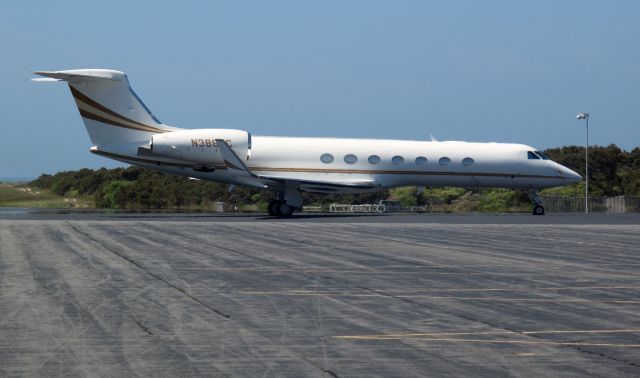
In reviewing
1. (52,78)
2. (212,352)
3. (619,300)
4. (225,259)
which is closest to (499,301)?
(619,300)

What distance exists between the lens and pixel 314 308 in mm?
12242

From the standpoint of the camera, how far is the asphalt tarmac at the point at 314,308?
28.3ft

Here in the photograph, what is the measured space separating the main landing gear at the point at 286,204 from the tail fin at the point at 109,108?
6027 millimetres

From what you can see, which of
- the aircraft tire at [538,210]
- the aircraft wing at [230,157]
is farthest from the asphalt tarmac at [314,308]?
the aircraft tire at [538,210]

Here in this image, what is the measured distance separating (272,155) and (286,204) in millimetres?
2160

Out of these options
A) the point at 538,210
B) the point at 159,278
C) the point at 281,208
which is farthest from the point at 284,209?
→ the point at 159,278

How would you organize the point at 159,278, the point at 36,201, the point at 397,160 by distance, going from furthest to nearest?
the point at 36,201 < the point at 397,160 < the point at 159,278

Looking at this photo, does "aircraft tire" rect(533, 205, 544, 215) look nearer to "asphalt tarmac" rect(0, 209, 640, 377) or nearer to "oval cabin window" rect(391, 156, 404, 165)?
"oval cabin window" rect(391, 156, 404, 165)

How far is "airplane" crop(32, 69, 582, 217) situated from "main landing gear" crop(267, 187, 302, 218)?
0.14 feet

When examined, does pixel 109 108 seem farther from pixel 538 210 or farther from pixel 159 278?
pixel 159 278

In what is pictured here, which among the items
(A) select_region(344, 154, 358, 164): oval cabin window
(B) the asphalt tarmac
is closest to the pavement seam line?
(B) the asphalt tarmac

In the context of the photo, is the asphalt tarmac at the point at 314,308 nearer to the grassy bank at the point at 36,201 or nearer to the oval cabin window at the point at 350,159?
the oval cabin window at the point at 350,159

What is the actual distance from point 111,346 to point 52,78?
102 ft

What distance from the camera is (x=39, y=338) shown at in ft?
31.6
